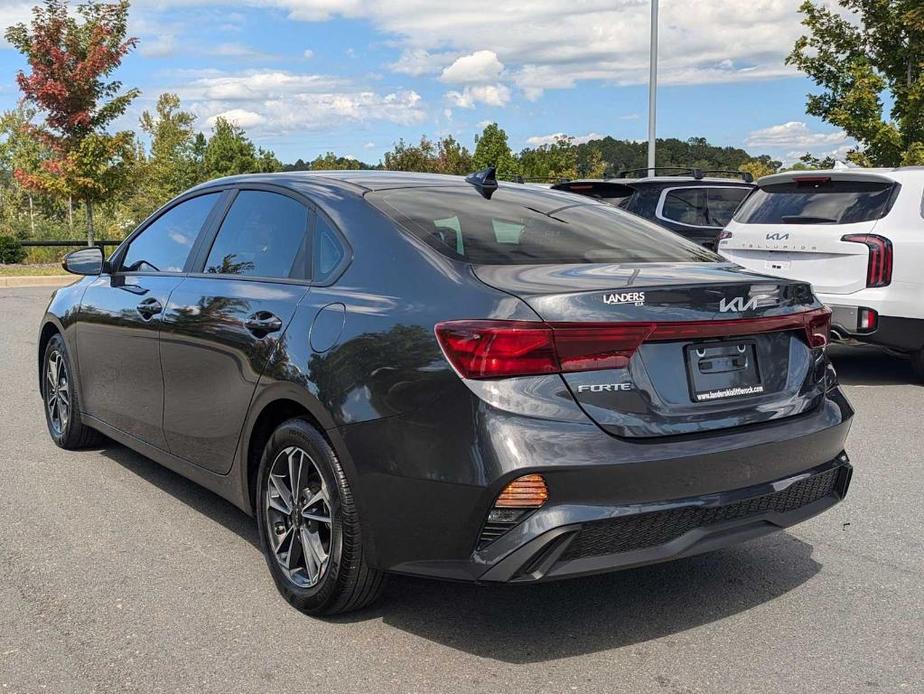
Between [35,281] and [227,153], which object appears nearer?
[35,281]

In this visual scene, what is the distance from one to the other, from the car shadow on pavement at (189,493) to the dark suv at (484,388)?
1.36ft

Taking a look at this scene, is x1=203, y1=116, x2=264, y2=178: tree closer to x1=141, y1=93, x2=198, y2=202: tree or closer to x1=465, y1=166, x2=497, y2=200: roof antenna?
x1=141, y1=93, x2=198, y2=202: tree

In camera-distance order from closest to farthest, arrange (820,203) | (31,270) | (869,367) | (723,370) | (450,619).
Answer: (723,370), (450,619), (820,203), (869,367), (31,270)

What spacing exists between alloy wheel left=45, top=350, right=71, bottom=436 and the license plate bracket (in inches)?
167

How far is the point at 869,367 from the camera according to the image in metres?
9.70

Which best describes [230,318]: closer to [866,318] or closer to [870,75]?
[866,318]

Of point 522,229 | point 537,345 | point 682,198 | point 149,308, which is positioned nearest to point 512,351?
point 537,345

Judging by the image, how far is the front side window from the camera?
16.3 ft

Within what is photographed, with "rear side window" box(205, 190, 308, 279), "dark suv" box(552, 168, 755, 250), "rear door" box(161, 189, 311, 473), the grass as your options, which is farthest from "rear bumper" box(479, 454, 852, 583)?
the grass

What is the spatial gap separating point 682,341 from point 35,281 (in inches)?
779

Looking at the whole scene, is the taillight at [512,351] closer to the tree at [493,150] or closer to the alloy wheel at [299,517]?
the alloy wheel at [299,517]

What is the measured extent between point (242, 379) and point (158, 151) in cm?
5499

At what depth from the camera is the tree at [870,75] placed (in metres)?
16.2

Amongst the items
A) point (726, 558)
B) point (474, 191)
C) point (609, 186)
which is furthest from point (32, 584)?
point (609, 186)
